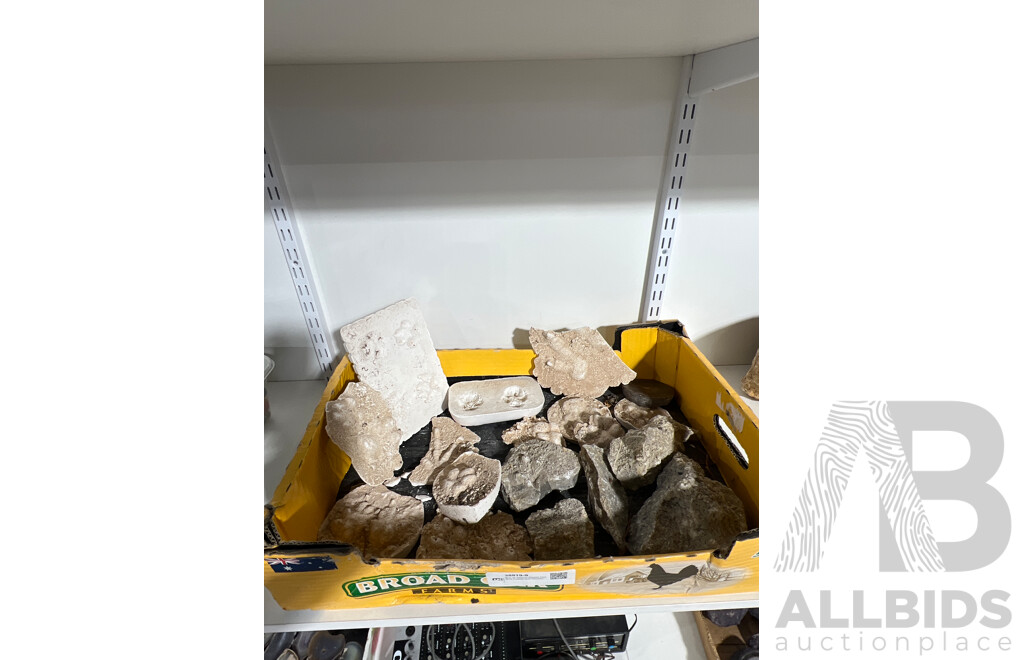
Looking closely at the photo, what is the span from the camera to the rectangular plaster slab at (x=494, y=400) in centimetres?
88

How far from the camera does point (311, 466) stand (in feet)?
2.28

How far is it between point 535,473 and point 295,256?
56 centimetres

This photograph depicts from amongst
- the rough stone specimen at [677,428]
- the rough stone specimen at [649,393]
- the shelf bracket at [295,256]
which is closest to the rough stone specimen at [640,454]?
the rough stone specimen at [677,428]

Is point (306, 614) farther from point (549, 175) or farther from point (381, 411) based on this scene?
point (549, 175)

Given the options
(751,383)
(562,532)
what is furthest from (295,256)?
(751,383)

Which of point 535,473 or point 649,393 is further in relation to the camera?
point 649,393

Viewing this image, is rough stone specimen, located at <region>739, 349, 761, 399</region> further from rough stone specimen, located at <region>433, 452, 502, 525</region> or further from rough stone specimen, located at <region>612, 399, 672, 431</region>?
rough stone specimen, located at <region>433, 452, 502, 525</region>

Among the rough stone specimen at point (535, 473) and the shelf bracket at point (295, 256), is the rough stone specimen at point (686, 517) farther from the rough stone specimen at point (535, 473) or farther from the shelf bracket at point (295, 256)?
the shelf bracket at point (295, 256)

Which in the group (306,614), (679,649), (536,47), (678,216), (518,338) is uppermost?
(536,47)

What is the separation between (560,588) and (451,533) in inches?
7.6

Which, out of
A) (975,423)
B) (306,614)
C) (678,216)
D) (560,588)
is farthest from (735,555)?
(678,216)

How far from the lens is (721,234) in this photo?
38.4 inches

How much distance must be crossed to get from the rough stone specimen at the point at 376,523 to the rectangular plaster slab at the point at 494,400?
0.18 meters

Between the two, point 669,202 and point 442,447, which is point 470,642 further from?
point 669,202
